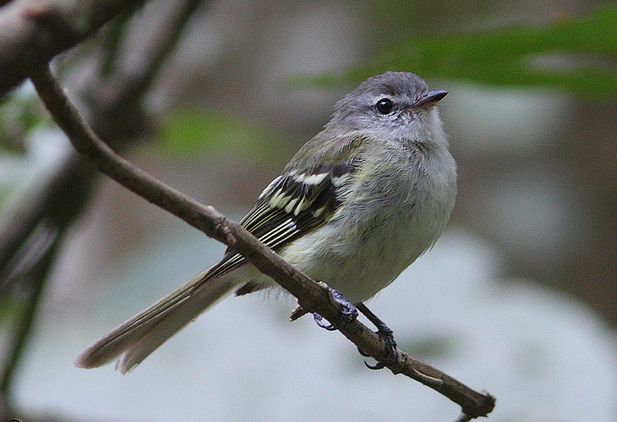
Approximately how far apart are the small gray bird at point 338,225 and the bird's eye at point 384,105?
366 millimetres

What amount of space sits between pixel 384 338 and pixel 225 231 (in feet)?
4.20

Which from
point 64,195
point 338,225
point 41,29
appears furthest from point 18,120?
point 41,29

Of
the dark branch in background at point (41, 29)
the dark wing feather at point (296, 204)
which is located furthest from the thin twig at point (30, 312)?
the dark branch in background at point (41, 29)

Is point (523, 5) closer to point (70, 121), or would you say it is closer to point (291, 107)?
point (291, 107)

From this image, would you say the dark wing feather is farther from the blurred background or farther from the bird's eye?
the bird's eye

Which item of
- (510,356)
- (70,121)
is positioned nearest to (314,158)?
(510,356)

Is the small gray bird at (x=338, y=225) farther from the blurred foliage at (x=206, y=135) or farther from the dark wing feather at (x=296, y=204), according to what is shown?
the blurred foliage at (x=206, y=135)

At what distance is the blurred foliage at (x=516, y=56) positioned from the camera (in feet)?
6.51

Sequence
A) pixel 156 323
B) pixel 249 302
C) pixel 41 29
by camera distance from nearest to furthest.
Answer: pixel 41 29
pixel 156 323
pixel 249 302

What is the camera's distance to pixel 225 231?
121 cm

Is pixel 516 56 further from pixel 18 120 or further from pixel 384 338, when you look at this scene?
pixel 18 120

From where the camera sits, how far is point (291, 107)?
625 cm

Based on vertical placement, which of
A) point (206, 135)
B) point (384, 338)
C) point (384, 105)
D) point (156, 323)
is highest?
point (384, 105)

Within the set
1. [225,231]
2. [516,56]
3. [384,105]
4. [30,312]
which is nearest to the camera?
[225,231]
